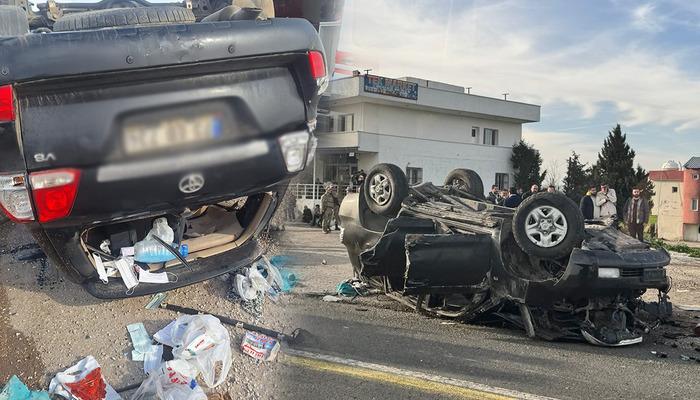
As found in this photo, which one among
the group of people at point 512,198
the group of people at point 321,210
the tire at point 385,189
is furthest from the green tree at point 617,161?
the group of people at point 321,210

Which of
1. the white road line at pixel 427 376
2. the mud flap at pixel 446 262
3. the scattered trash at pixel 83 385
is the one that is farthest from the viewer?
the mud flap at pixel 446 262

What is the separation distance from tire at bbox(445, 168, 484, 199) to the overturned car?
163 centimetres

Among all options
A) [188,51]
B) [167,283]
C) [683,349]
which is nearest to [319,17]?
[188,51]

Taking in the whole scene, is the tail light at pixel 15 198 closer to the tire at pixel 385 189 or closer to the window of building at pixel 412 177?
the tire at pixel 385 189

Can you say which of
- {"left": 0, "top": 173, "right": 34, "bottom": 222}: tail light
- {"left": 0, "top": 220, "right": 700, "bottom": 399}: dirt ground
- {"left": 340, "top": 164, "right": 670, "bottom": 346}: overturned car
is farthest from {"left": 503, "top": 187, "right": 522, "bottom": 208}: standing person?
{"left": 0, "top": 173, "right": 34, "bottom": 222}: tail light

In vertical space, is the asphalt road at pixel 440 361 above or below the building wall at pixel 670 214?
below

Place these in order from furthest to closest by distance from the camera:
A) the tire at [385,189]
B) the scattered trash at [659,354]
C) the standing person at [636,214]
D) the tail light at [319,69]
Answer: the standing person at [636,214]
the tire at [385,189]
the scattered trash at [659,354]
the tail light at [319,69]

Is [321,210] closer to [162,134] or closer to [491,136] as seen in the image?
[162,134]

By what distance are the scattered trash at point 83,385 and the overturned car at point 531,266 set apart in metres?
2.69

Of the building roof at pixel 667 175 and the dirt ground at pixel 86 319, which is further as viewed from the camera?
the building roof at pixel 667 175

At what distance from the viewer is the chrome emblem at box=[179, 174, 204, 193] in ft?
7.56

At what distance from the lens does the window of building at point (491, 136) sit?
2863cm

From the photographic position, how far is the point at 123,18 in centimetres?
248

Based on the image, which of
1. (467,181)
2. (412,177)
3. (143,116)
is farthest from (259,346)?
(412,177)
